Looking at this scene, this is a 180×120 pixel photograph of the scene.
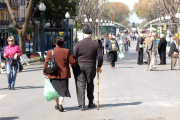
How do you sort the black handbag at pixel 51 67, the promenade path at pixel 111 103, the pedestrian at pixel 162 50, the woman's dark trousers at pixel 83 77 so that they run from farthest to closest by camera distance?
the pedestrian at pixel 162 50, the woman's dark trousers at pixel 83 77, the black handbag at pixel 51 67, the promenade path at pixel 111 103

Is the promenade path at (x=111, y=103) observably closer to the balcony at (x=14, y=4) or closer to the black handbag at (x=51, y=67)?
the black handbag at (x=51, y=67)

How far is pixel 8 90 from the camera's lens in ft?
41.5

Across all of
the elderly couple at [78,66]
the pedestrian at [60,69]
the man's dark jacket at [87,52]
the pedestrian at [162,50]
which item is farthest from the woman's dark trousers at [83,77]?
the pedestrian at [162,50]

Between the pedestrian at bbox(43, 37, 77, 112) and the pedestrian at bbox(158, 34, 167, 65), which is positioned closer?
the pedestrian at bbox(43, 37, 77, 112)

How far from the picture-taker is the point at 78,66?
866 centimetres

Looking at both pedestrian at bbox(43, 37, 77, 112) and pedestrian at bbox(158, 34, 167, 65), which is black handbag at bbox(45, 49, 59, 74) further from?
pedestrian at bbox(158, 34, 167, 65)

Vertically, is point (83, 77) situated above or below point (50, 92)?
above

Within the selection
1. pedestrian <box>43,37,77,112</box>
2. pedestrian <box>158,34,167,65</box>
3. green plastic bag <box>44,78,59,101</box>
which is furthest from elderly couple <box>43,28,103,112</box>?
pedestrian <box>158,34,167,65</box>

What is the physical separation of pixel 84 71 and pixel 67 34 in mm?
25481

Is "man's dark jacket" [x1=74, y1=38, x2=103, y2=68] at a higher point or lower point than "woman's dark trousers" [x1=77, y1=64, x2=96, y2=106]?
higher

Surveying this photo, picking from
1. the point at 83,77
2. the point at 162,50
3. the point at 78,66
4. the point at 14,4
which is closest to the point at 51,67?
the point at 78,66

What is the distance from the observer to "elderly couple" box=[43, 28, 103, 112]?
27.8ft

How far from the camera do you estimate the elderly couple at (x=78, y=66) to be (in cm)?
846

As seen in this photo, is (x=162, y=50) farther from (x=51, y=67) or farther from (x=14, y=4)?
(x=14, y=4)
